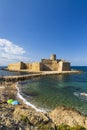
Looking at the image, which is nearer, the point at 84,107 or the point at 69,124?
the point at 69,124

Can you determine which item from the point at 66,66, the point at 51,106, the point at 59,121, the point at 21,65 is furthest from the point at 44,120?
the point at 21,65

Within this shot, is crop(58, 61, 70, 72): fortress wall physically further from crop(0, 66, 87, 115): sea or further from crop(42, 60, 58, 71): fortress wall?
crop(0, 66, 87, 115): sea

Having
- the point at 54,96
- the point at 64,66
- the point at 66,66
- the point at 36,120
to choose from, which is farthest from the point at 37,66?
the point at 36,120

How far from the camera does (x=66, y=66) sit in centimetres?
8362

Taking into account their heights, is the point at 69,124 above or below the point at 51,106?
above

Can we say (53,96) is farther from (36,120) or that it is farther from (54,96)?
(36,120)

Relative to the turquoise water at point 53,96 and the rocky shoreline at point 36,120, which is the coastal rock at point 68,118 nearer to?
the rocky shoreline at point 36,120

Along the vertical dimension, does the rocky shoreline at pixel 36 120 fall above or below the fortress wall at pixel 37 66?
below

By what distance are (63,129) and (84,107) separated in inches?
450

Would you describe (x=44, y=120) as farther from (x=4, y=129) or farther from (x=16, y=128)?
(x=4, y=129)

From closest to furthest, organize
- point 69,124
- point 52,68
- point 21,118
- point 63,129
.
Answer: point 21,118 → point 63,129 → point 69,124 → point 52,68

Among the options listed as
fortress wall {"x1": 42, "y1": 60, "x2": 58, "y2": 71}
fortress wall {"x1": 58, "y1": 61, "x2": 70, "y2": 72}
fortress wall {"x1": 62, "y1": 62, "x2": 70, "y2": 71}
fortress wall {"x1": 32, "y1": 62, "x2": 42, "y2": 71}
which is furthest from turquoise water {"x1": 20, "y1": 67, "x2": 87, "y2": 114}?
fortress wall {"x1": 42, "y1": 60, "x2": 58, "y2": 71}

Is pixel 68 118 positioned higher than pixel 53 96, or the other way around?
pixel 68 118

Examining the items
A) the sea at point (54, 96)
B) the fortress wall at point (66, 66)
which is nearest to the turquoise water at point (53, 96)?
the sea at point (54, 96)
